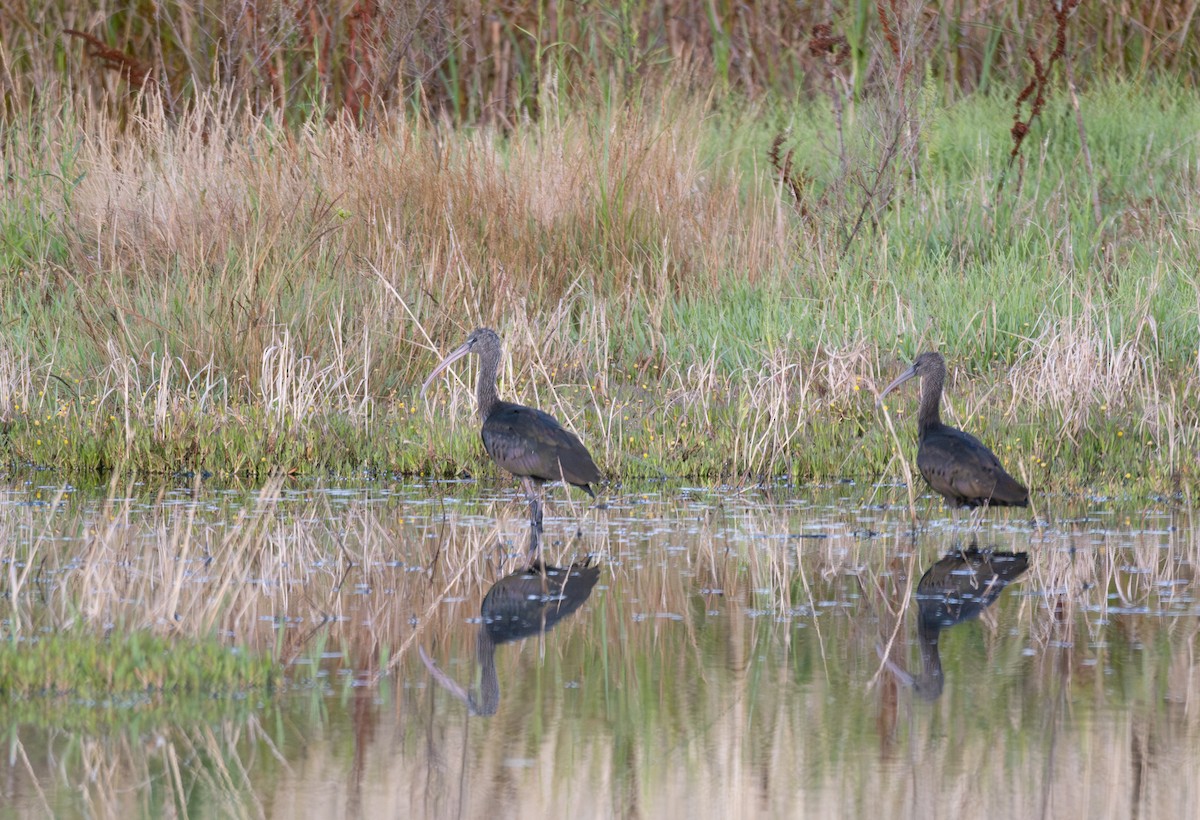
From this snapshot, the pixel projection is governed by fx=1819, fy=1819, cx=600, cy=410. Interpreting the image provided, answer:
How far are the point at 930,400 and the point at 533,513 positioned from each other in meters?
2.08

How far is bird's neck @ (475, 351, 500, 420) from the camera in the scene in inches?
370

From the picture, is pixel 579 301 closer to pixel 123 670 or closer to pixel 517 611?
pixel 517 611

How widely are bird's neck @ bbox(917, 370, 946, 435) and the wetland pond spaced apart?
454 mm

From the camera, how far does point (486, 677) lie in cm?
575

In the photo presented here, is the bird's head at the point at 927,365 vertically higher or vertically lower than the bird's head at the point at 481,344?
lower

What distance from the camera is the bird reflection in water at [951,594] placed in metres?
5.81

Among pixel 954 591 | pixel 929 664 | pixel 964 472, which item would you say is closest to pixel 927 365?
pixel 964 472

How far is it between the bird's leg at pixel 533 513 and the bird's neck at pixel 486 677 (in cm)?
157

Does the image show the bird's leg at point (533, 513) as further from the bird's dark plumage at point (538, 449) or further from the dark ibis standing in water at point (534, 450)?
the bird's dark plumage at point (538, 449)

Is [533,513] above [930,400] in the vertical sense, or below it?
below

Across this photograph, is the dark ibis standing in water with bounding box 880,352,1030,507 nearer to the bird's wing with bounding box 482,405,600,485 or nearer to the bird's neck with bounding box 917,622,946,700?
the bird's wing with bounding box 482,405,600,485

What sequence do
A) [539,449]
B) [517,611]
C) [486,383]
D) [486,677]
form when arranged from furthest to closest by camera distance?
[486,383] → [539,449] → [517,611] → [486,677]

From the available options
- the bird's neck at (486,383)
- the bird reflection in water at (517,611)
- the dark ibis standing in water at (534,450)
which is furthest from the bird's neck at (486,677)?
the bird's neck at (486,383)

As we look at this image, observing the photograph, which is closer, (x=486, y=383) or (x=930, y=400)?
(x=930, y=400)
